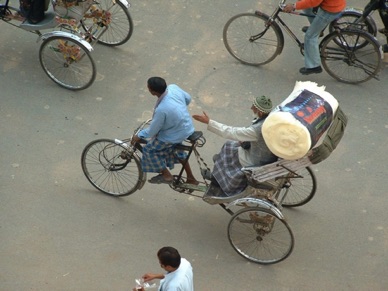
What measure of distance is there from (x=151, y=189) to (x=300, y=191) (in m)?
1.45

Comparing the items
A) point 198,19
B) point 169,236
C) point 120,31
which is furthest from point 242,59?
point 169,236

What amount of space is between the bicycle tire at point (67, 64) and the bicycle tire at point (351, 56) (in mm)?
2706

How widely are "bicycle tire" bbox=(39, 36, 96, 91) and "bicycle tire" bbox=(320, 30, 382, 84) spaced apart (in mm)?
2706

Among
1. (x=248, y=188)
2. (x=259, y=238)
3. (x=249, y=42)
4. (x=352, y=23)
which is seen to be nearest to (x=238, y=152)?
(x=248, y=188)

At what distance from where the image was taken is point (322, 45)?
700 cm

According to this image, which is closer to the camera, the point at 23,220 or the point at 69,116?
the point at 23,220

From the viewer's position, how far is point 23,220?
222 inches

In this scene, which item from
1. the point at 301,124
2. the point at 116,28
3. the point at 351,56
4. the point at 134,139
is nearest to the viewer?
the point at 301,124

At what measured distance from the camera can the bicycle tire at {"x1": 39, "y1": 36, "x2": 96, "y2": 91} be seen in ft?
22.2

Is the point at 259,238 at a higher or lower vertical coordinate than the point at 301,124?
lower

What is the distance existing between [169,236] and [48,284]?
115 centimetres

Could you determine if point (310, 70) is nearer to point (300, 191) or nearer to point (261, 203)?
point (300, 191)

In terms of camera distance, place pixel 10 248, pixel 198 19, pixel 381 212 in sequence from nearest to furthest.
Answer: pixel 10 248, pixel 381 212, pixel 198 19

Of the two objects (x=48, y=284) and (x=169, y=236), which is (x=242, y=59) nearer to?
(x=169, y=236)
